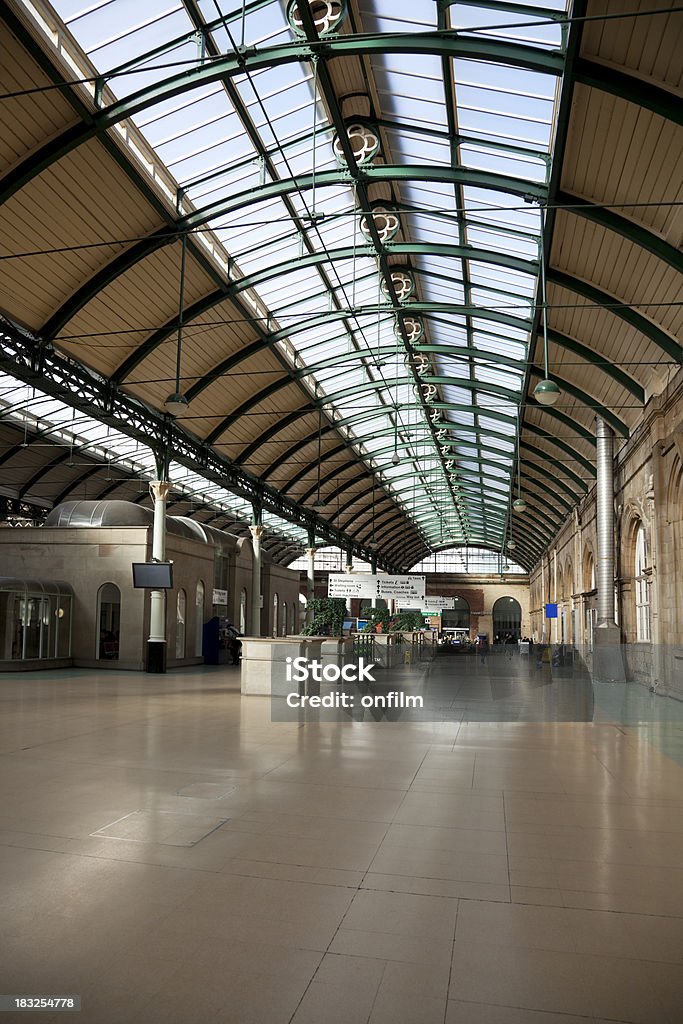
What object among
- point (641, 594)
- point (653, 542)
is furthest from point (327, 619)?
point (641, 594)

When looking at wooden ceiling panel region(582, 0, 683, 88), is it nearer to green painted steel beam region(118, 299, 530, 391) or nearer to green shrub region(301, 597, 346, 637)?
green painted steel beam region(118, 299, 530, 391)

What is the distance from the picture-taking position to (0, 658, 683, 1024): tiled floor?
3.64 m

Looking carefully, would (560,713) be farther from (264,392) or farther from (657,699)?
(264,392)

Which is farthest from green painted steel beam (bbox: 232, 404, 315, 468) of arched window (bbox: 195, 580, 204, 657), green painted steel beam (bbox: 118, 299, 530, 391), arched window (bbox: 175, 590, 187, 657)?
arched window (bbox: 175, 590, 187, 657)

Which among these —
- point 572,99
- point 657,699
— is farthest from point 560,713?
point 572,99

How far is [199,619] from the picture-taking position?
33.7 metres

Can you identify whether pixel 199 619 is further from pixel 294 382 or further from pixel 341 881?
pixel 341 881

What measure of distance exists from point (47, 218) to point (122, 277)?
→ 3.01 metres

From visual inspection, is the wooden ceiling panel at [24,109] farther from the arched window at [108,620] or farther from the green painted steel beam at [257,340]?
the arched window at [108,620]

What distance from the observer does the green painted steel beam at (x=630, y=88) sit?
36.7ft

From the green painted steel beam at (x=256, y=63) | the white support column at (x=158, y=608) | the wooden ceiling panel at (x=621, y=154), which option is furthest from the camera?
the white support column at (x=158, y=608)

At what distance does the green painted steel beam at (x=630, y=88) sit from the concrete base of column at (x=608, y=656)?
1608cm

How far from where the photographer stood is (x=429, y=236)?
20562mm

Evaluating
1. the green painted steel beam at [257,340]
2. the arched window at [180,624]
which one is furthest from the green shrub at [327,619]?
the arched window at [180,624]
